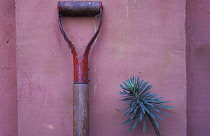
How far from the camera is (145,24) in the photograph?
232cm

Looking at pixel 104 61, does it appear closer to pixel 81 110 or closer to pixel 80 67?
pixel 80 67

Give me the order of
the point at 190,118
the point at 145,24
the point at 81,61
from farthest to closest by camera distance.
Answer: the point at 190,118 → the point at 145,24 → the point at 81,61

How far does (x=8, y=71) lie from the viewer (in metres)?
2.33

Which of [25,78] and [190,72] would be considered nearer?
[25,78]

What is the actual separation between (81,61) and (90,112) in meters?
0.45

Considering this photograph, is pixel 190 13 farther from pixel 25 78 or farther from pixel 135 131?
pixel 25 78

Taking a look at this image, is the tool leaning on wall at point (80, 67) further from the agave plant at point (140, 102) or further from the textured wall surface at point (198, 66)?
the textured wall surface at point (198, 66)

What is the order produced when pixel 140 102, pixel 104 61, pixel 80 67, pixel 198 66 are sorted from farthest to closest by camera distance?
pixel 198 66, pixel 104 61, pixel 80 67, pixel 140 102

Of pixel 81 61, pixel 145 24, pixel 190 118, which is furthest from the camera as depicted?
pixel 190 118

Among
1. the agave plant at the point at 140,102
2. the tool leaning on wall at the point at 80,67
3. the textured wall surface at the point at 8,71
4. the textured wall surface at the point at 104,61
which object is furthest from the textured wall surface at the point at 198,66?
the textured wall surface at the point at 8,71

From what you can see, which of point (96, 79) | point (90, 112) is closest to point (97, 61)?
point (96, 79)

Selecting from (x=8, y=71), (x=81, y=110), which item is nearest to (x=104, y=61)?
(x=81, y=110)

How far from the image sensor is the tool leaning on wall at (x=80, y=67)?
2.09m

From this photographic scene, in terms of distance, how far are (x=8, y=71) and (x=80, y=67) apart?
2.20 ft
